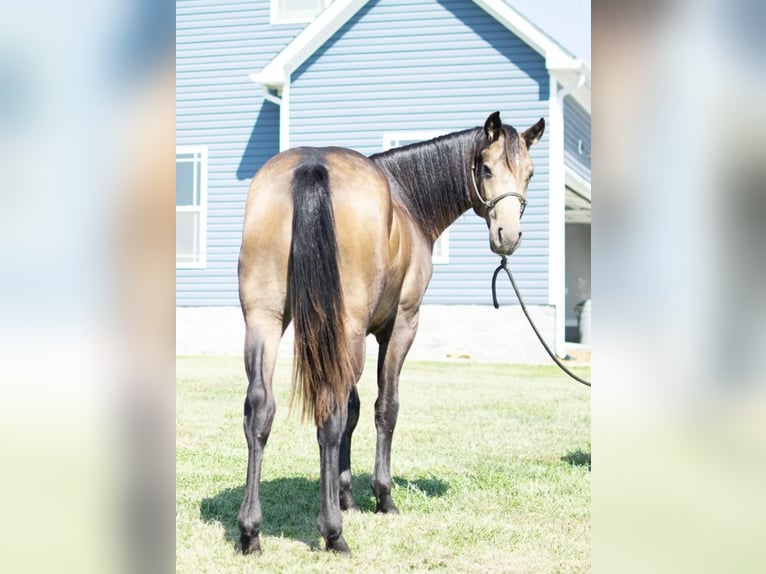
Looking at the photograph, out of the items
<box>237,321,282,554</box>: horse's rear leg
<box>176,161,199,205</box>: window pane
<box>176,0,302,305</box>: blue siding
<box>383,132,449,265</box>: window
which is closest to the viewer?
<box>237,321,282,554</box>: horse's rear leg

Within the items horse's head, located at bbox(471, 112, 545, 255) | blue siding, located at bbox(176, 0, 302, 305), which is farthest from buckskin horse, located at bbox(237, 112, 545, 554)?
blue siding, located at bbox(176, 0, 302, 305)

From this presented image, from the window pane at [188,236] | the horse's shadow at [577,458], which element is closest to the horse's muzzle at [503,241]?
the horse's shadow at [577,458]

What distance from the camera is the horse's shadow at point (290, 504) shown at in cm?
381

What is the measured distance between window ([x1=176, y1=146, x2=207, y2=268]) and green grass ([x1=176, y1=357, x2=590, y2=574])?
243 inches

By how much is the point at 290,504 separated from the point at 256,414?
3.67 ft

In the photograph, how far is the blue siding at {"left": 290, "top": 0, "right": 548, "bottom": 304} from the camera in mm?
13047

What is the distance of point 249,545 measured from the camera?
11.0 feet

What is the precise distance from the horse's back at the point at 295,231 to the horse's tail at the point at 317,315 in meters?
0.11

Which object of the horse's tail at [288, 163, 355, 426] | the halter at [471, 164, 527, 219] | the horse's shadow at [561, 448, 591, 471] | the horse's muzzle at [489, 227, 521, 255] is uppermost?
the halter at [471, 164, 527, 219]

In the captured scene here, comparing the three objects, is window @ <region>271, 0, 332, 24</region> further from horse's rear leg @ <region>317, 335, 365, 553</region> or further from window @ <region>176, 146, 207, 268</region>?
horse's rear leg @ <region>317, 335, 365, 553</region>
